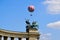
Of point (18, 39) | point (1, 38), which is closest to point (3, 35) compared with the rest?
point (1, 38)

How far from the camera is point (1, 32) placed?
119 meters

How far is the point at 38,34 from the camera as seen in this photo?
130m

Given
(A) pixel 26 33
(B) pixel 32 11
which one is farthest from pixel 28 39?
(B) pixel 32 11

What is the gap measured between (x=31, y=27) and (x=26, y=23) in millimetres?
2207

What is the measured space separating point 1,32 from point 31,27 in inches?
632

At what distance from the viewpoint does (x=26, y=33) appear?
128 meters

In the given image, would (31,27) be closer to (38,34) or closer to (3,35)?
(38,34)

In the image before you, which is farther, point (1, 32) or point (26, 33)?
point (26, 33)

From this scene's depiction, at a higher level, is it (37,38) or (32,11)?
(32,11)

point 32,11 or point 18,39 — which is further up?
point 32,11

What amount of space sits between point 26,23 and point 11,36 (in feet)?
36.1

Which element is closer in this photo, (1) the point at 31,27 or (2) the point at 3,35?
(2) the point at 3,35

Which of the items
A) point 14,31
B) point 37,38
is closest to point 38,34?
point 37,38

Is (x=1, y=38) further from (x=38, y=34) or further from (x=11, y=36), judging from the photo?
(x=38, y=34)
